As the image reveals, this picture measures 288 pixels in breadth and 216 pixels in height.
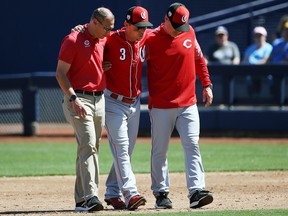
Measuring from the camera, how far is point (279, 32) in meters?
18.0

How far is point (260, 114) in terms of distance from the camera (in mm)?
16719

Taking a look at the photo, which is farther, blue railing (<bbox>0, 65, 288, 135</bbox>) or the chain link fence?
the chain link fence

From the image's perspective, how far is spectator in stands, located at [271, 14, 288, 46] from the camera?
17.1 m

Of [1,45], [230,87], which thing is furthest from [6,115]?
[230,87]

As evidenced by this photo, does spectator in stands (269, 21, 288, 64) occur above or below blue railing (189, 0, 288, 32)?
below

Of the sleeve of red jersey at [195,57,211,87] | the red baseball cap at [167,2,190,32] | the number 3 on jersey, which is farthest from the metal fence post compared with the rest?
the red baseball cap at [167,2,190,32]

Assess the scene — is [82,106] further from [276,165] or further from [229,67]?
[229,67]

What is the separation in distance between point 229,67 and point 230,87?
0.42 metres

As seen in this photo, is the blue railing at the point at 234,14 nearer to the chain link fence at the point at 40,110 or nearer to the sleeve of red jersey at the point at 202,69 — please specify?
the chain link fence at the point at 40,110

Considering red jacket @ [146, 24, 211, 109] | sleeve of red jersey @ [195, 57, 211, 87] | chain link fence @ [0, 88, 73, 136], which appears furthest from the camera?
chain link fence @ [0, 88, 73, 136]

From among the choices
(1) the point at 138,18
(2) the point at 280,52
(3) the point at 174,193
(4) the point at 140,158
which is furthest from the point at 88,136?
(2) the point at 280,52

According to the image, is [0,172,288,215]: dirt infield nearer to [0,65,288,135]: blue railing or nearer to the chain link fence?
[0,65,288,135]: blue railing

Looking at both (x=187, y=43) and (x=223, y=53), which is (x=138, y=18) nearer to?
(x=187, y=43)

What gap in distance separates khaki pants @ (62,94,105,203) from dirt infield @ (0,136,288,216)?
327 mm
